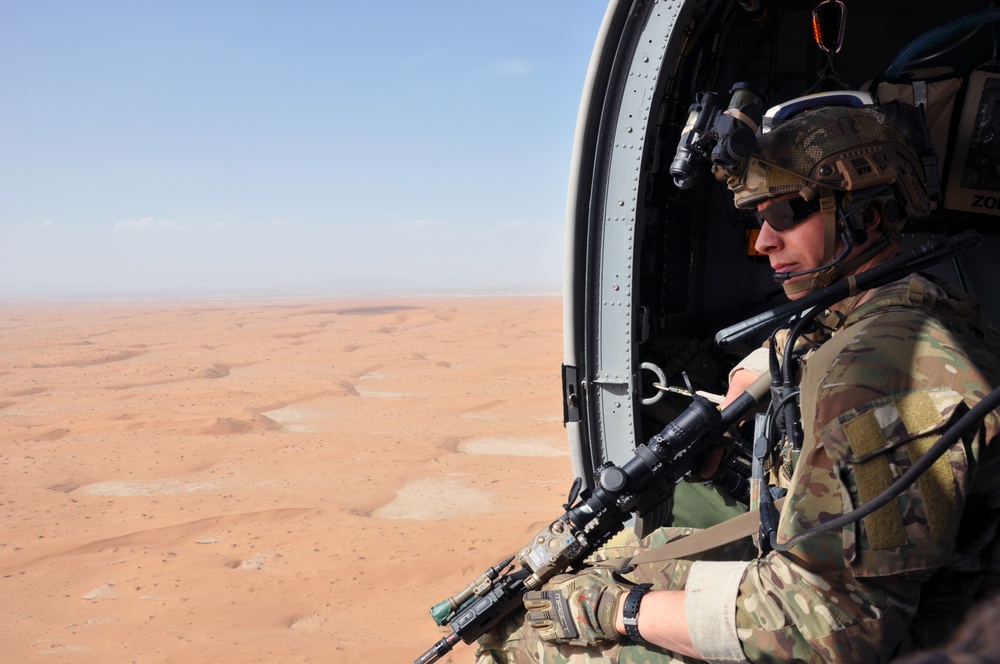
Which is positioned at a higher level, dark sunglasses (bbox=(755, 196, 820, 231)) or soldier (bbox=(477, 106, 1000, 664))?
dark sunglasses (bbox=(755, 196, 820, 231))

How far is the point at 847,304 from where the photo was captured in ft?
7.29

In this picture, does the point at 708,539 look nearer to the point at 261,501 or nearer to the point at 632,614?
the point at 632,614

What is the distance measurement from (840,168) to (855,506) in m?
0.95

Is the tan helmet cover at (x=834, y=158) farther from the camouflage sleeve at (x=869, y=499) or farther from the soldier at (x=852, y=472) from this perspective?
the camouflage sleeve at (x=869, y=499)

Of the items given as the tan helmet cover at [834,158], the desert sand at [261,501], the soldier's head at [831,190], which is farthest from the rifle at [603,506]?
the desert sand at [261,501]

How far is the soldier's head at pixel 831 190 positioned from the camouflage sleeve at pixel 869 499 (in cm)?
42

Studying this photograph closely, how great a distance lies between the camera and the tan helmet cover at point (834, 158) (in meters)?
2.20

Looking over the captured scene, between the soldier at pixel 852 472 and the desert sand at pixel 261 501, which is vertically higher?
the soldier at pixel 852 472

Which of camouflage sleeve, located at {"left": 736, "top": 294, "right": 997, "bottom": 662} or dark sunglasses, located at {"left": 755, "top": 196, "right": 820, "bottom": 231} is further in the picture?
dark sunglasses, located at {"left": 755, "top": 196, "right": 820, "bottom": 231}

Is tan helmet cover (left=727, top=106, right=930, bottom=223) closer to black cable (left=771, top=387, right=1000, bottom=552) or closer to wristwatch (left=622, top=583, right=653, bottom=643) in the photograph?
black cable (left=771, top=387, right=1000, bottom=552)

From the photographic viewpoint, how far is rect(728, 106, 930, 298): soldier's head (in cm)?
220

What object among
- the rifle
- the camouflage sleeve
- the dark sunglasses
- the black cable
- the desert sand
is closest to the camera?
the black cable

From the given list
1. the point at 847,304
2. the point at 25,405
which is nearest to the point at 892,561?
the point at 847,304

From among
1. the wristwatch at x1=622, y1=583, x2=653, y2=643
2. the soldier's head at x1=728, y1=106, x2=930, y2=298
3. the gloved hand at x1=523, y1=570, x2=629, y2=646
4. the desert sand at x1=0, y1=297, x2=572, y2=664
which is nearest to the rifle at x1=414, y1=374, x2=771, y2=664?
the gloved hand at x1=523, y1=570, x2=629, y2=646
